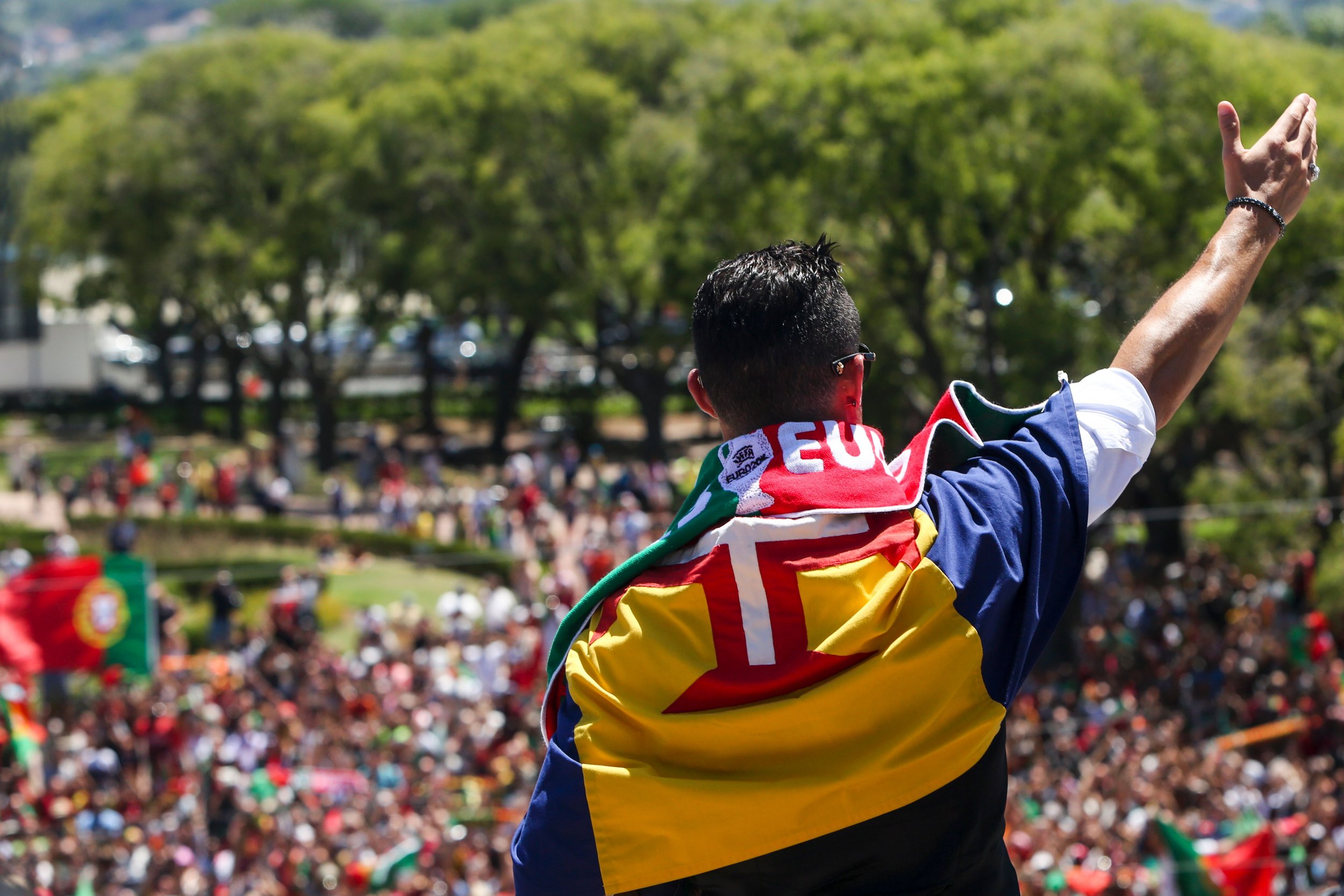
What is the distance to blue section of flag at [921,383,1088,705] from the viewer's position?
5.06 ft

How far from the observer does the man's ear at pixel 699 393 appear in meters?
1.69

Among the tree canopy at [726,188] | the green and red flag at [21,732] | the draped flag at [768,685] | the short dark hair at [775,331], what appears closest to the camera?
the draped flag at [768,685]

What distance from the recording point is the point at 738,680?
150cm

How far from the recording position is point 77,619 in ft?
46.9

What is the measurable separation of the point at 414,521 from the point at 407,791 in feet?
37.6

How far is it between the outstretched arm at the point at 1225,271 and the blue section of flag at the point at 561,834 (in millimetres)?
772

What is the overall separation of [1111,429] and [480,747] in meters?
10.7

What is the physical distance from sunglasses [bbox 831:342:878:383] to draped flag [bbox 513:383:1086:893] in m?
0.13

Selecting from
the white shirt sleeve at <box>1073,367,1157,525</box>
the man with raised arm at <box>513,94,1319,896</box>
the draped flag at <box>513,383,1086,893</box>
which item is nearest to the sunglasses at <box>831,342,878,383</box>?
the man with raised arm at <box>513,94,1319,896</box>

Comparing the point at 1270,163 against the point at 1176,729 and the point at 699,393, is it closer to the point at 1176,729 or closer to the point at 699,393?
the point at 699,393

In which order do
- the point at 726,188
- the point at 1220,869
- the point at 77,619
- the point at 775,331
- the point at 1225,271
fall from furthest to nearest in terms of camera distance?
1. the point at 726,188
2. the point at 77,619
3. the point at 1220,869
4. the point at 1225,271
5. the point at 775,331

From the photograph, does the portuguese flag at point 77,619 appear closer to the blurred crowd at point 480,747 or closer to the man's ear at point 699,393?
the blurred crowd at point 480,747

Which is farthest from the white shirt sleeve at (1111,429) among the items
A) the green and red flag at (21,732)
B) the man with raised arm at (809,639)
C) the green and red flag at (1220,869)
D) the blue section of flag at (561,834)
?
the green and red flag at (21,732)

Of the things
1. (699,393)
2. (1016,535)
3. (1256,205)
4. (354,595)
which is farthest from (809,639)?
(354,595)
